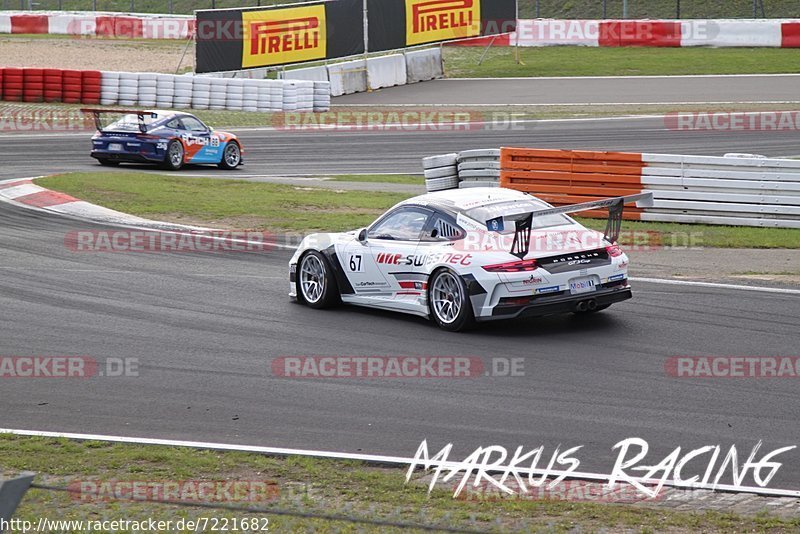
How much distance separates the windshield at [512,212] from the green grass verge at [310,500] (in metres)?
4.34

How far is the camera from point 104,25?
51.2m

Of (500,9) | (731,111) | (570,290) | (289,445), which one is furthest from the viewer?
(500,9)

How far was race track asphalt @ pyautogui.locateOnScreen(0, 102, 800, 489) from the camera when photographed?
781 cm

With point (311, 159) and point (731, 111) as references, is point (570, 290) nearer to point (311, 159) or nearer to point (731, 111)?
point (311, 159)

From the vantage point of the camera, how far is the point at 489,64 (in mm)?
43094

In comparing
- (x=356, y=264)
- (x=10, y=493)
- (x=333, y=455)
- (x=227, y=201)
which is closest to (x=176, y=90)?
(x=227, y=201)

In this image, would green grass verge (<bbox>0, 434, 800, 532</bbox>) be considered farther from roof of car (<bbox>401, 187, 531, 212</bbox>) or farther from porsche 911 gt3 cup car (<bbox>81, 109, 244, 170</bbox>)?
porsche 911 gt3 cup car (<bbox>81, 109, 244, 170</bbox>)

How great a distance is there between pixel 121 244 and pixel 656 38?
31441 millimetres

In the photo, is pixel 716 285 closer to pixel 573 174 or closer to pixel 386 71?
pixel 573 174

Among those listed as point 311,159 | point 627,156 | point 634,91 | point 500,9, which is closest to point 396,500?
point 627,156

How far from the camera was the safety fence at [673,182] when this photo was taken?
16062mm

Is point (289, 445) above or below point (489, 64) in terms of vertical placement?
below

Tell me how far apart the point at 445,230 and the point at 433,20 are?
98.5 feet

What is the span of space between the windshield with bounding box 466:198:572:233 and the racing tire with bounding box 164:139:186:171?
1439cm
